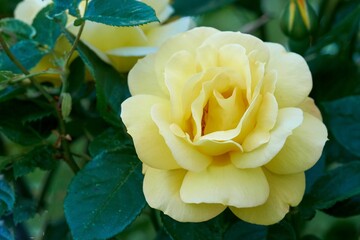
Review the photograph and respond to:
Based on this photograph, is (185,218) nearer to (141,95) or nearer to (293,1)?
(141,95)

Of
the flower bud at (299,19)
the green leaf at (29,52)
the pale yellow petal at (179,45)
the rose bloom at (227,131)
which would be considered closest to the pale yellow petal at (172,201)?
the rose bloom at (227,131)

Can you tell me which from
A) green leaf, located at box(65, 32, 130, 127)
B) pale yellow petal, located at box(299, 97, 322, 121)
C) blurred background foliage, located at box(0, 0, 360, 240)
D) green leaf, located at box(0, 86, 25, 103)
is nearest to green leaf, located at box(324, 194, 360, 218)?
blurred background foliage, located at box(0, 0, 360, 240)

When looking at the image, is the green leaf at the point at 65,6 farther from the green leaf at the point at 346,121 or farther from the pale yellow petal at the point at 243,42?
the green leaf at the point at 346,121

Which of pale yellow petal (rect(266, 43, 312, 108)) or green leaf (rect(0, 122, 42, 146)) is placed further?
green leaf (rect(0, 122, 42, 146))

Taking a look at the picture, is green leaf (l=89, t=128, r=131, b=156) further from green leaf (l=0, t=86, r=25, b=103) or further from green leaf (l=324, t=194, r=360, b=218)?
green leaf (l=324, t=194, r=360, b=218)

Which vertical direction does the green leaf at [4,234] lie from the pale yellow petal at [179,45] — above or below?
below

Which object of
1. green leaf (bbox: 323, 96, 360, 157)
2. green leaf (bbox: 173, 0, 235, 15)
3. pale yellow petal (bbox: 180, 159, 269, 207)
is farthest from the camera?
green leaf (bbox: 173, 0, 235, 15)

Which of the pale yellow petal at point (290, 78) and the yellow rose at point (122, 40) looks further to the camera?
the yellow rose at point (122, 40)

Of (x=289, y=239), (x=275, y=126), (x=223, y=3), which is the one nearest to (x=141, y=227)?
(x=223, y=3)
